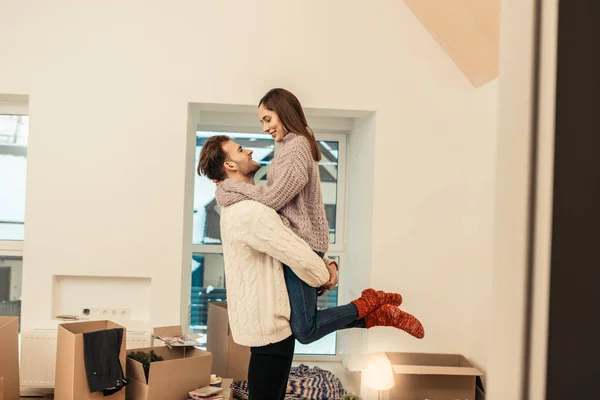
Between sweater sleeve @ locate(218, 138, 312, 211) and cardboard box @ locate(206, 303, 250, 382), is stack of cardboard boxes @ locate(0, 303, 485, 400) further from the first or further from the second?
sweater sleeve @ locate(218, 138, 312, 211)

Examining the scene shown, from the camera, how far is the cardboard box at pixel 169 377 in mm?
2559

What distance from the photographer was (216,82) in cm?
316

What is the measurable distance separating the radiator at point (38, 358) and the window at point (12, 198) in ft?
2.20

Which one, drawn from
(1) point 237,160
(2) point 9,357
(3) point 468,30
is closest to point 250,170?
(1) point 237,160

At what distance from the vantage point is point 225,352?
3.18 m

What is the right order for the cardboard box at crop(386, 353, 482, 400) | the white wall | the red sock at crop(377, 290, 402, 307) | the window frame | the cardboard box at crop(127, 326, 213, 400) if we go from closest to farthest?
the red sock at crop(377, 290, 402, 307) → the cardboard box at crop(127, 326, 213, 400) → the cardboard box at crop(386, 353, 482, 400) → the white wall → the window frame

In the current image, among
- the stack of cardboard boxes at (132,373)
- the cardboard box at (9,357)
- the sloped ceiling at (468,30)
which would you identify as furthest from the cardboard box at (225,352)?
the sloped ceiling at (468,30)

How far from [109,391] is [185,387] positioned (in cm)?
35

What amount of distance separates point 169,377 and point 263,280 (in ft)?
3.42

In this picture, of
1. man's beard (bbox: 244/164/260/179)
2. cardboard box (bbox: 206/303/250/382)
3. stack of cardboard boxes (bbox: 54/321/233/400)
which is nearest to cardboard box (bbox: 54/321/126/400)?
stack of cardboard boxes (bbox: 54/321/233/400)

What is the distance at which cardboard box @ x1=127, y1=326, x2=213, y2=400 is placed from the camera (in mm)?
2559

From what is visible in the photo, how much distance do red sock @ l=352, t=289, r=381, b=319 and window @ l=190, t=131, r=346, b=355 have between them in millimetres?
2020

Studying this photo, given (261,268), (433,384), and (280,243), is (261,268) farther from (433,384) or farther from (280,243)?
(433,384)

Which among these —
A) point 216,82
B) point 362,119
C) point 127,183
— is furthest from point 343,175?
point 127,183
